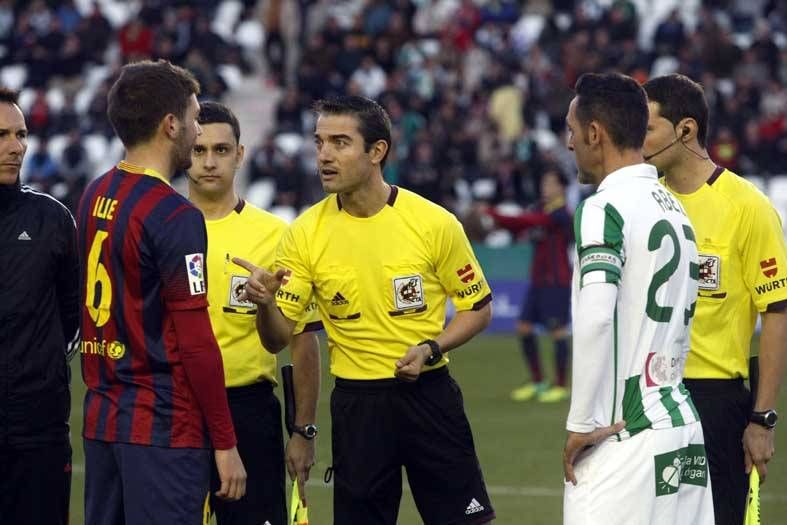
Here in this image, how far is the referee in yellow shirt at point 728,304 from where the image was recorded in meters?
5.87

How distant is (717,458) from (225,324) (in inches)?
87.1

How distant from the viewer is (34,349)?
5637 millimetres

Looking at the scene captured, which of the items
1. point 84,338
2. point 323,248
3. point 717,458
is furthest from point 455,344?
point 84,338

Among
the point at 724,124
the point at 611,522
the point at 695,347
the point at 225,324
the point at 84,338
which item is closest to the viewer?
the point at 611,522

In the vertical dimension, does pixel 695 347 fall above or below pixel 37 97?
below

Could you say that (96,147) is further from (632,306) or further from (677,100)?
(632,306)

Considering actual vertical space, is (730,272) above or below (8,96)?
below

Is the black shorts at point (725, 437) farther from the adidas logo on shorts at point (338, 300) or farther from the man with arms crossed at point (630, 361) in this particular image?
the adidas logo on shorts at point (338, 300)

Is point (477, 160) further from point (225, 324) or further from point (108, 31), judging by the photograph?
point (225, 324)

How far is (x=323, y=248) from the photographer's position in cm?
616

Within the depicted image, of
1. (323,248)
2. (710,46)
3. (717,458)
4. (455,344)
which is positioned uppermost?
(710,46)

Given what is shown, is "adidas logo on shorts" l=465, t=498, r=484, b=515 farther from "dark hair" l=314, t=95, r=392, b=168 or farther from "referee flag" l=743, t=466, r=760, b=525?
"dark hair" l=314, t=95, r=392, b=168

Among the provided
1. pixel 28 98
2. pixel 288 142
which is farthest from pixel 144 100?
pixel 28 98

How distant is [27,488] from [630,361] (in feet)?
7.87
